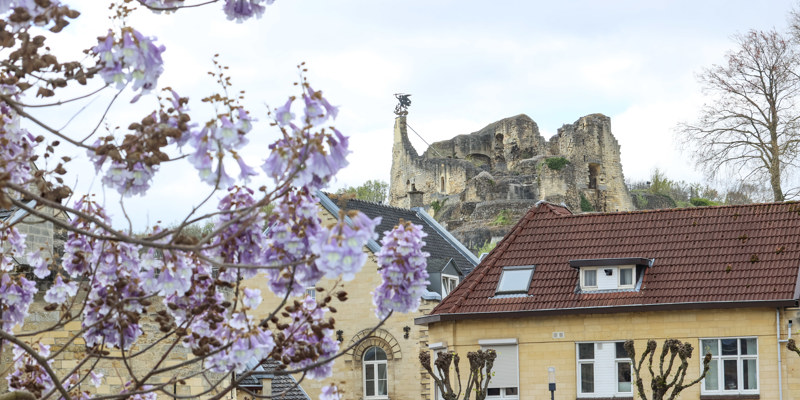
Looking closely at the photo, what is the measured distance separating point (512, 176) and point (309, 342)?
7250 centimetres

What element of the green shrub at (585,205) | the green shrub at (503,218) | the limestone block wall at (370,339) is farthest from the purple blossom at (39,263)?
the green shrub at (585,205)

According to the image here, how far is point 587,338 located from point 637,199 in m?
50.4

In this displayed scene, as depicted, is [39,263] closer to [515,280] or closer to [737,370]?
[737,370]

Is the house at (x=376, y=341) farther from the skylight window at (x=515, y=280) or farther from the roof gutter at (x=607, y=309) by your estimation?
the skylight window at (x=515, y=280)

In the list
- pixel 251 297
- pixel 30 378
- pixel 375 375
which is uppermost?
pixel 251 297

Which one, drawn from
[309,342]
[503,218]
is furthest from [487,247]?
[309,342]

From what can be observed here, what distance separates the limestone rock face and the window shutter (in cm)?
3883

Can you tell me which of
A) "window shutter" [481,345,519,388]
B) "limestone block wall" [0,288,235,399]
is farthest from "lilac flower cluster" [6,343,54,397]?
"window shutter" [481,345,519,388]

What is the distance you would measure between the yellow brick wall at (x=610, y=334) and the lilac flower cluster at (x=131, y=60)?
21.7 m

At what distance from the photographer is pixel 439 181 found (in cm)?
8538

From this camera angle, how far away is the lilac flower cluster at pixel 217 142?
22.2 ft

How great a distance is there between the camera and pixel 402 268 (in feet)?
23.8

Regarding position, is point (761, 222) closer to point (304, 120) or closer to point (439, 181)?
point (304, 120)

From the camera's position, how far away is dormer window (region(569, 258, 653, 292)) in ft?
91.9
